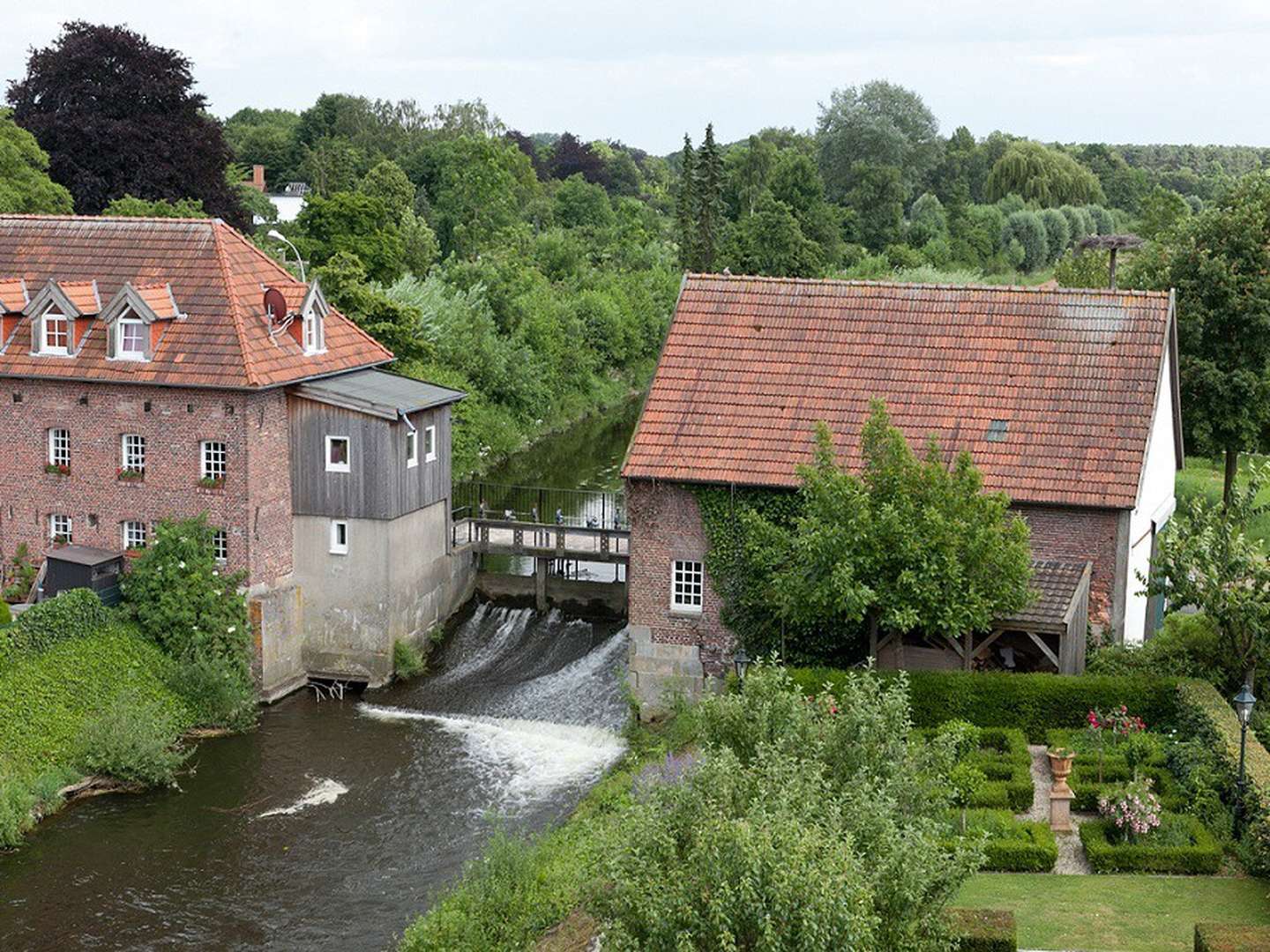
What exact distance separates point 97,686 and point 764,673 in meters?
17.9

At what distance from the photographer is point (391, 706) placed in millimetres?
36562

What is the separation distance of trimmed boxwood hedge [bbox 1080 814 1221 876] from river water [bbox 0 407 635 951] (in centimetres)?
988

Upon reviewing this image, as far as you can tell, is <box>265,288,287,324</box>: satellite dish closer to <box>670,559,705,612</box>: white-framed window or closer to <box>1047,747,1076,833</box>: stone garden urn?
<box>670,559,705,612</box>: white-framed window

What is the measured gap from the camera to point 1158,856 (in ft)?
76.5

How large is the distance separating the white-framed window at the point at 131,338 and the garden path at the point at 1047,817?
67.0 ft

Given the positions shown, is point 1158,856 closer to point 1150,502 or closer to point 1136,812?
point 1136,812

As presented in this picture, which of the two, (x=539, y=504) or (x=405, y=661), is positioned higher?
(x=539, y=504)

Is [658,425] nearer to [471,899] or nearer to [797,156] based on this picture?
[471,899]

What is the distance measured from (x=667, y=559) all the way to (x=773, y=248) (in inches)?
2040

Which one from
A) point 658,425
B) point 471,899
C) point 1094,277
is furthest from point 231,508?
point 1094,277

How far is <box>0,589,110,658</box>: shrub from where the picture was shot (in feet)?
106

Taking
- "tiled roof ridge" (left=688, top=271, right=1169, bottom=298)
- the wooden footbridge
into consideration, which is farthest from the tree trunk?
the wooden footbridge

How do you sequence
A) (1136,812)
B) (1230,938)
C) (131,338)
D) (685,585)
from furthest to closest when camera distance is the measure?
(131,338), (685,585), (1136,812), (1230,938)

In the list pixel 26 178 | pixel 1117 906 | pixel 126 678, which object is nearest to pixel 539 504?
pixel 126 678
